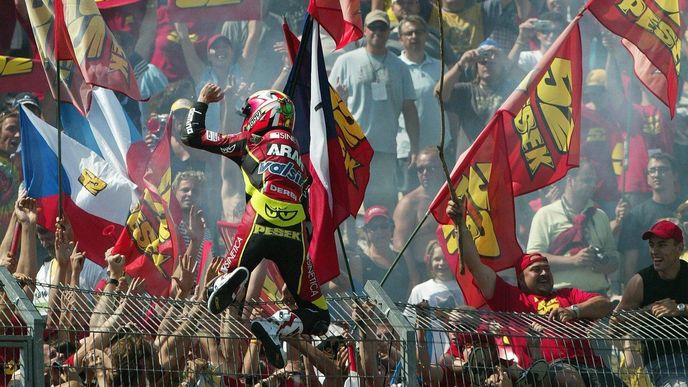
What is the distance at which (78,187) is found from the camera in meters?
12.7

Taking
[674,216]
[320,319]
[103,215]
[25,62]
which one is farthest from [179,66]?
[320,319]

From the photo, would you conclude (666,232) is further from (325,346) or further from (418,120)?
(418,120)

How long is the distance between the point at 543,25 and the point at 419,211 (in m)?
2.69

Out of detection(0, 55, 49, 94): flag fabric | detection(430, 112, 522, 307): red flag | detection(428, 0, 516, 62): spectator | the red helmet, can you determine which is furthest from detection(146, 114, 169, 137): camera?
the red helmet

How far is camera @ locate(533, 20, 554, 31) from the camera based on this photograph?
16.2 m

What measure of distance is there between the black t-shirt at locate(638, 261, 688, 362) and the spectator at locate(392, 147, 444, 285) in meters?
4.11

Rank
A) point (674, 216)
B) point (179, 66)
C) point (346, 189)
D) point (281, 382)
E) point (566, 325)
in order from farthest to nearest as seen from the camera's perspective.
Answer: point (179, 66), point (674, 216), point (346, 189), point (566, 325), point (281, 382)

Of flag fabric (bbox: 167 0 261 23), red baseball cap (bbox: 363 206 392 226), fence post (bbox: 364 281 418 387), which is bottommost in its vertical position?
fence post (bbox: 364 281 418 387)

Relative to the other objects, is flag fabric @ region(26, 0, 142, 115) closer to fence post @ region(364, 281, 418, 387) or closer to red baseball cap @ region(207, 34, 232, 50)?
red baseball cap @ region(207, 34, 232, 50)

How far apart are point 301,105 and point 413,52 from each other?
473 centimetres

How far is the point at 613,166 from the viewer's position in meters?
15.4

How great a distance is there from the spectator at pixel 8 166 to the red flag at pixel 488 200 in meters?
4.68

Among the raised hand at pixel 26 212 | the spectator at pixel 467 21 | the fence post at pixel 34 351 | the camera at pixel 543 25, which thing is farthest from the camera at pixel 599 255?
the fence post at pixel 34 351

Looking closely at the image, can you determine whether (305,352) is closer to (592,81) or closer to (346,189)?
(346,189)
